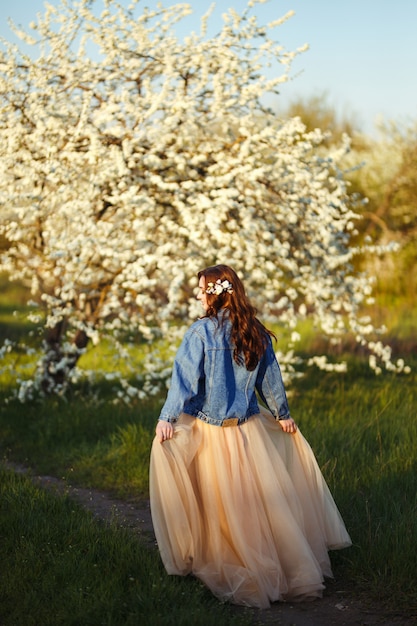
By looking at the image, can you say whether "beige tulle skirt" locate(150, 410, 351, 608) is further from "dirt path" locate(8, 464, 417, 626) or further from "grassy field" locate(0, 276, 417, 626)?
"grassy field" locate(0, 276, 417, 626)

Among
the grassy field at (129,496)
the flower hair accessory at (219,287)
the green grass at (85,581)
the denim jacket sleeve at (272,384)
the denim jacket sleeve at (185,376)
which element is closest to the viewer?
the green grass at (85,581)

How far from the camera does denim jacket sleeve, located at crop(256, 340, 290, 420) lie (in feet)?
15.8

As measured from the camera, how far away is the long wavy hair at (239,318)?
4633 millimetres

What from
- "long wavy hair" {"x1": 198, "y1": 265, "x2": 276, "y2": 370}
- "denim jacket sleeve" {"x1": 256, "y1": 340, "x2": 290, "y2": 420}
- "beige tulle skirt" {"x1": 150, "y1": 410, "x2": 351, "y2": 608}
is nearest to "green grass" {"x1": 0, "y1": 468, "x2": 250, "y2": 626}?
"beige tulle skirt" {"x1": 150, "y1": 410, "x2": 351, "y2": 608}

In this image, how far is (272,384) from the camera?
4832mm

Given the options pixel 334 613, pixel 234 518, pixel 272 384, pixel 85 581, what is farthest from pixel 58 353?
pixel 334 613

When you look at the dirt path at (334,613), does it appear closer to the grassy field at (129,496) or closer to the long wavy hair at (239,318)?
the grassy field at (129,496)

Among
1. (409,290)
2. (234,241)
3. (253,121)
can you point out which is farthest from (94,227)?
(409,290)

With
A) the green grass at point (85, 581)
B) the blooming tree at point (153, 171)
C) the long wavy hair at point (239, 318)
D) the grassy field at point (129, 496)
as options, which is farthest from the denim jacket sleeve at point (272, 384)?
the blooming tree at point (153, 171)

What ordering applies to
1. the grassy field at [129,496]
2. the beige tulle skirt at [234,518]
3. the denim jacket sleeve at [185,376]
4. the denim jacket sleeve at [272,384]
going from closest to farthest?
the grassy field at [129,496] < the beige tulle skirt at [234,518] < the denim jacket sleeve at [185,376] < the denim jacket sleeve at [272,384]

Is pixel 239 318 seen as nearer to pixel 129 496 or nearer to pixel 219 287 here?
pixel 219 287

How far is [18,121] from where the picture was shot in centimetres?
868

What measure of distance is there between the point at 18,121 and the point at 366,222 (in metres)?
16.6

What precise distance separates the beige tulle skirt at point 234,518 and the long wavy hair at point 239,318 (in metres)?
0.37
